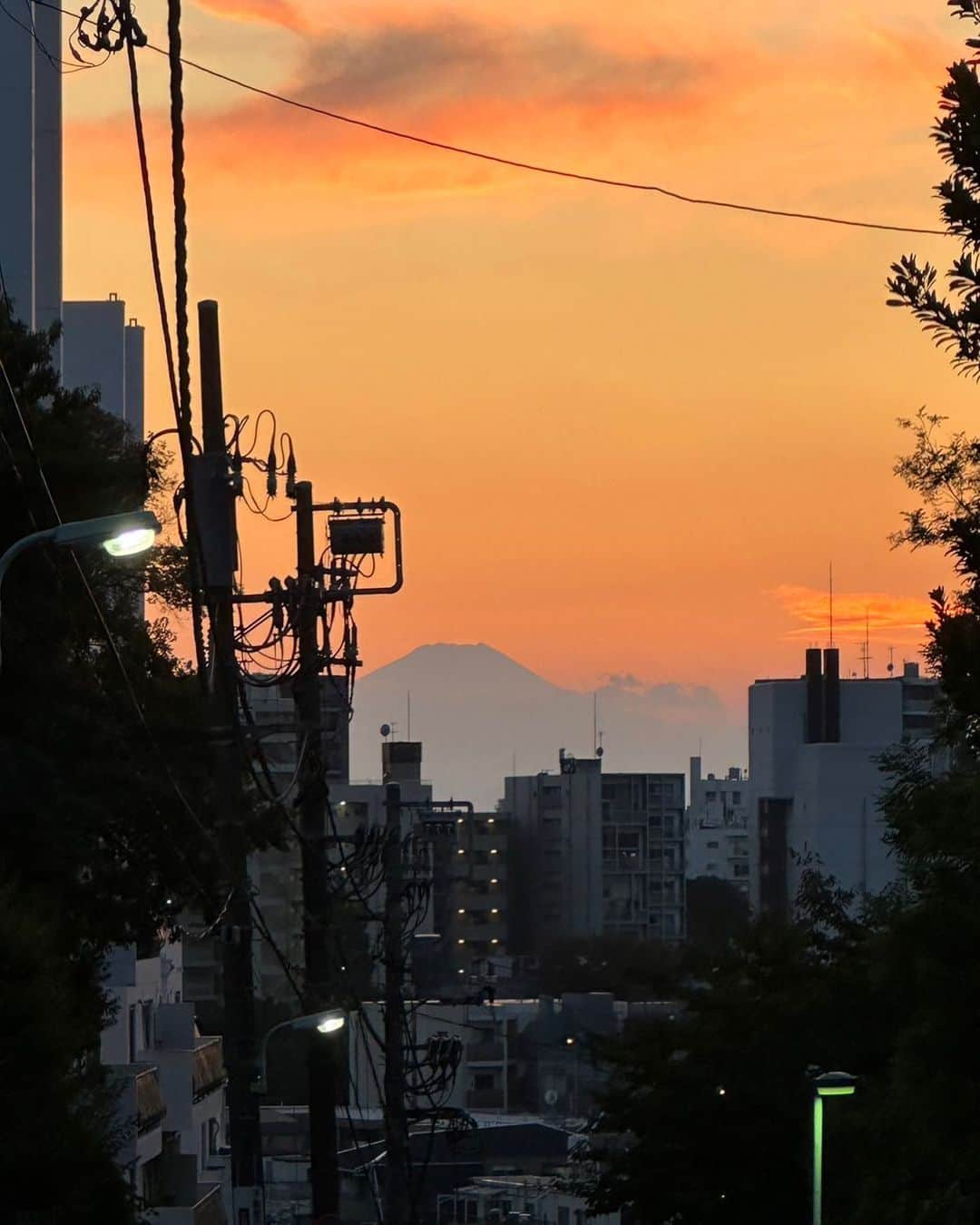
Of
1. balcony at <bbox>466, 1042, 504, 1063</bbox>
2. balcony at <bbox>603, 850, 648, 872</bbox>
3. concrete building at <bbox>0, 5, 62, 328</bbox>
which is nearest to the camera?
concrete building at <bbox>0, 5, 62, 328</bbox>

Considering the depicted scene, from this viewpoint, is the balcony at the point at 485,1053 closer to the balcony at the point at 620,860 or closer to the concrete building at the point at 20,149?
the concrete building at the point at 20,149

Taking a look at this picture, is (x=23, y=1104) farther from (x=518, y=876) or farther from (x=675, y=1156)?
(x=518, y=876)

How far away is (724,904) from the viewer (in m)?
127

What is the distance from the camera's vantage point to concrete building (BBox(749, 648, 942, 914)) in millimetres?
95375

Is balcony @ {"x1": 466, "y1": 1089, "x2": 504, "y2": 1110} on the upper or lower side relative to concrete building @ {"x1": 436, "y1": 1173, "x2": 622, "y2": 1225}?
lower

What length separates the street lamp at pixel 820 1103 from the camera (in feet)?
76.3

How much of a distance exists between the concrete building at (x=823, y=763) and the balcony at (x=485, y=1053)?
57.5 ft

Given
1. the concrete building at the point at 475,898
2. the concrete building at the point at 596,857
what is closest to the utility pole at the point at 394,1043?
the concrete building at the point at 475,898

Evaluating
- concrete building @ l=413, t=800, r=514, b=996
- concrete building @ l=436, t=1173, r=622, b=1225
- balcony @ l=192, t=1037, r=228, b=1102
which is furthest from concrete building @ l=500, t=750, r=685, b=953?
balcony @ l=192, t=1037, r=228, b=1102

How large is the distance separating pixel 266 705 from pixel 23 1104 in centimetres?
6031

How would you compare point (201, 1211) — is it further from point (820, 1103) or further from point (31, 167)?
point (31, 167)

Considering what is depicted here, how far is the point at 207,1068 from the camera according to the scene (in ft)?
131

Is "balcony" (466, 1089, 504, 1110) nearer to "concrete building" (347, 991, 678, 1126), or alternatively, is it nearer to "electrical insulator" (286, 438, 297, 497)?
"concrete building" (347, 991, 678, 1126)

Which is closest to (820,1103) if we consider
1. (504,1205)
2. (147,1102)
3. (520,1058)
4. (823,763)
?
(147,1102)
